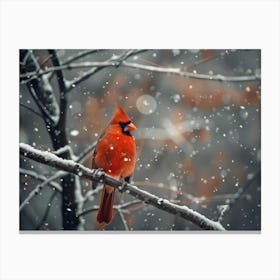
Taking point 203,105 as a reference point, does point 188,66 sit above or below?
above

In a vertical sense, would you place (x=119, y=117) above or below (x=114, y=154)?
above

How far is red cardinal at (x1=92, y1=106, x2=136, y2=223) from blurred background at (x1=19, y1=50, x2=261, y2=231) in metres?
0.04

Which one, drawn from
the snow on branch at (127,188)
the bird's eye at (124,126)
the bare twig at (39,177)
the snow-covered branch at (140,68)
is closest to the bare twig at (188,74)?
the snow-covered branch at (140,68)

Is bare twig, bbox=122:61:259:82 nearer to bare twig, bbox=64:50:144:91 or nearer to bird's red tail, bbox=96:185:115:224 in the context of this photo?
bare twig, bbox=64:50:144:91

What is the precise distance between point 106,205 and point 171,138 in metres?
0.56

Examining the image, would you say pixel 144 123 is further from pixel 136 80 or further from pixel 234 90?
pixel 234 90

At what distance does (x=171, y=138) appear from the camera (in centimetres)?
299

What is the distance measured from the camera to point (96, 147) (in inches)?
117

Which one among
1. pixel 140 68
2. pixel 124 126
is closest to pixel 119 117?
pixel 124 126

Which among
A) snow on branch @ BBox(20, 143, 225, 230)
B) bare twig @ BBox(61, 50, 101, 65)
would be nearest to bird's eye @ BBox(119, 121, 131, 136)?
snow on branch @ BBox(20, 143, 225, 230)

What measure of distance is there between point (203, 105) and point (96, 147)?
0.69 meters

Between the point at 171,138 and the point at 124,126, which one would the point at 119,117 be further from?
the point at 171,138
